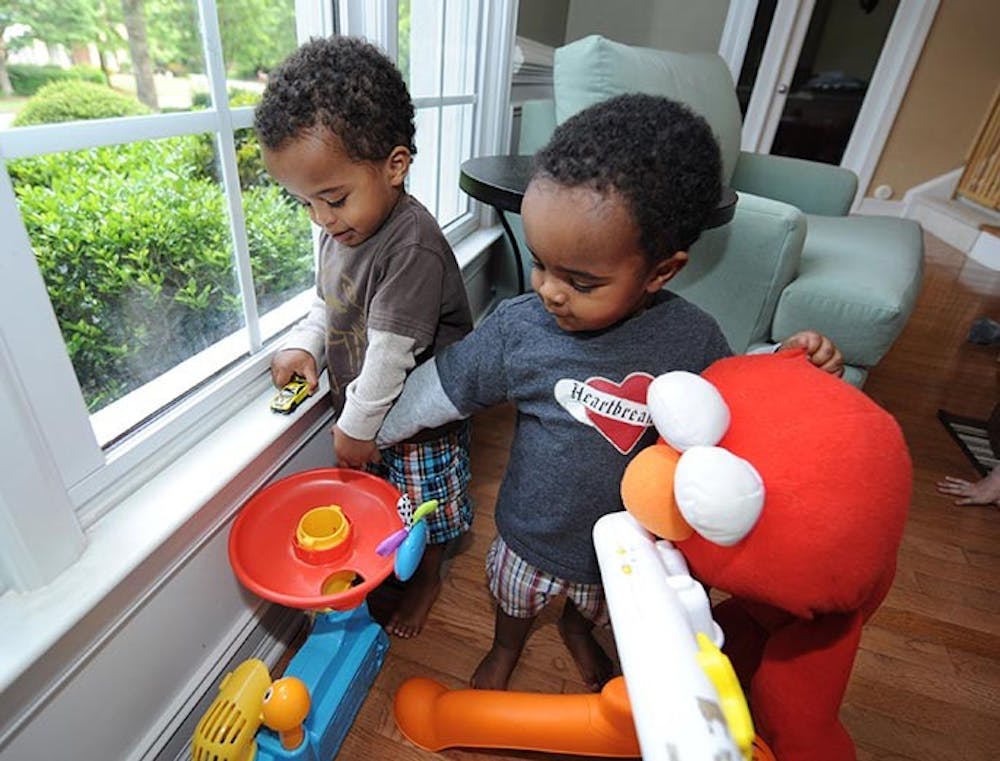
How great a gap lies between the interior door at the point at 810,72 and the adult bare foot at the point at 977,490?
274 centimetres

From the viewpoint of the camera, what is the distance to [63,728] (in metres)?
0.54

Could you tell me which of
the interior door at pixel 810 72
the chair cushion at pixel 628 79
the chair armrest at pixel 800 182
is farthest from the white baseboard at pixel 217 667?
the interior door at pixel 810 72

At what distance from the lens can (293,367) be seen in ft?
2.74

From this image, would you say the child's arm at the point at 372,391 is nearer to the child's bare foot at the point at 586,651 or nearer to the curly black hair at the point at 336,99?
the curly black hair at the point at 336,99

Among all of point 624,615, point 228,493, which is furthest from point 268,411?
point 624,615

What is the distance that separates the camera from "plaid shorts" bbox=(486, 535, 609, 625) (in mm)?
729

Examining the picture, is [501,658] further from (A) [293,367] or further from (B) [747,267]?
(B) [747,267]

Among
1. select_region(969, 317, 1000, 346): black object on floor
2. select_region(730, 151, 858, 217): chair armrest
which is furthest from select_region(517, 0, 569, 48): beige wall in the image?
select_region(969, 317, 1000, 346): black object on floor

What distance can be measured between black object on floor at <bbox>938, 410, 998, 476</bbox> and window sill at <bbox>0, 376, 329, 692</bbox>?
1.74 meters

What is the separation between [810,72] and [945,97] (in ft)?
2.68

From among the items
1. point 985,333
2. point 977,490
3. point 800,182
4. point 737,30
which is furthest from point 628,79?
point 737,30

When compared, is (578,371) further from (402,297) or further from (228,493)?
(228,493)

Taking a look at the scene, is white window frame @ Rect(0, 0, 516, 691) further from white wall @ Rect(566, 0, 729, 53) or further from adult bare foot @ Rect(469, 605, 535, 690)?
white wall @ Rect(566, 0, 729, 53)

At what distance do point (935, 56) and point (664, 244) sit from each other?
419 cm
